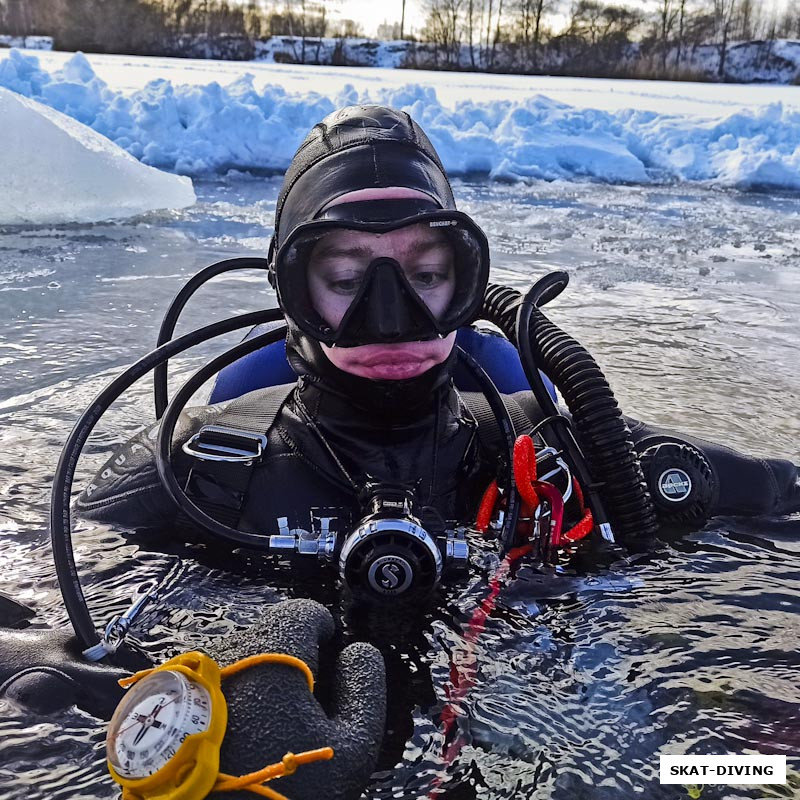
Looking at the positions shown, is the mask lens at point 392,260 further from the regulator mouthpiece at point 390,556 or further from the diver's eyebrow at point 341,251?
the regulator mouthpiece at point 390,556

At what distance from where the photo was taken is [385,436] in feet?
6.45

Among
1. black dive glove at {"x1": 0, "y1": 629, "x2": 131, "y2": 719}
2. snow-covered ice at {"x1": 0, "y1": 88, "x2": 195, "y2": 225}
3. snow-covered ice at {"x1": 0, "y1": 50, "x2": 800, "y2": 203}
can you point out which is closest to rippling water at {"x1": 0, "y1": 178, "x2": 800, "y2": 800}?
black dive glove at {"x1": 0, "y1": 629, "x2": 131, "y2": 719}

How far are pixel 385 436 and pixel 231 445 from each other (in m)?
0.39

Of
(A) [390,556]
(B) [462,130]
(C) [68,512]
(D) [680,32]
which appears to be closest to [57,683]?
(C) [68,512]

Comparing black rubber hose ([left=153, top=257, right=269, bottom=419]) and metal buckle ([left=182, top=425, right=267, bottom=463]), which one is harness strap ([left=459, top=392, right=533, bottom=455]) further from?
black rubber hose ([left=153, top=257, right=269, bottom=419])

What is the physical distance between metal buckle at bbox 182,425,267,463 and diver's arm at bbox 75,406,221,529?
113mm

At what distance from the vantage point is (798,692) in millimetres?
1582

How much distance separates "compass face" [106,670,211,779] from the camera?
39.0 inches

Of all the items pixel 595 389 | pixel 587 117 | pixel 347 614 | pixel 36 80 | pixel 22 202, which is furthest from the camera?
pixel 587 117

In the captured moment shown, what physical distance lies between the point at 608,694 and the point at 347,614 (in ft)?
1.89

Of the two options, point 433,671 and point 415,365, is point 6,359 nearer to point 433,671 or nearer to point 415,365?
point 415,365

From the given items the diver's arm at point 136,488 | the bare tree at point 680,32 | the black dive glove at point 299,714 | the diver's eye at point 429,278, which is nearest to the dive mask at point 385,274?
the diver's eye at point 429,278

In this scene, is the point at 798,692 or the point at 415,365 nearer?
the point at 798,692

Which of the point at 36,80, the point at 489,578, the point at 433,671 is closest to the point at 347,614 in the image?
the point at 433,671
